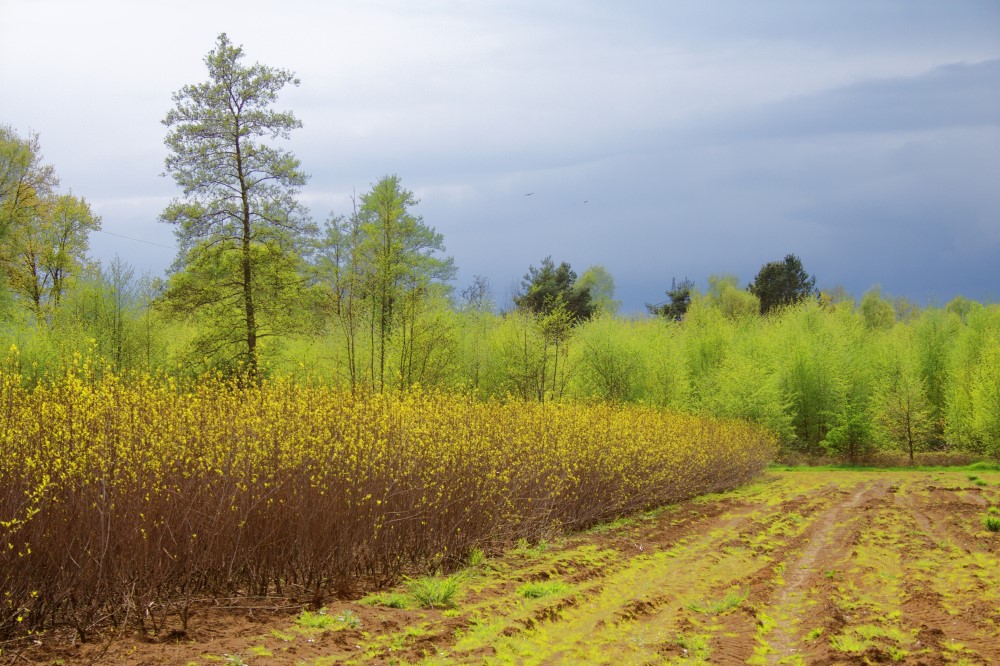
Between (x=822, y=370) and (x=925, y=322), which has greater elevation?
(x=925, y=322)

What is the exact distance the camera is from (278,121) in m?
21.8

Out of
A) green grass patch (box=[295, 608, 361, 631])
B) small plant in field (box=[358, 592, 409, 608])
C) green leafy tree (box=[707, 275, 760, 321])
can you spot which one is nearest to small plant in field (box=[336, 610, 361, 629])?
green grass patch (box=[295, 608, 361, 631])

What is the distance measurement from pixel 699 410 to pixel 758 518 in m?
18.6

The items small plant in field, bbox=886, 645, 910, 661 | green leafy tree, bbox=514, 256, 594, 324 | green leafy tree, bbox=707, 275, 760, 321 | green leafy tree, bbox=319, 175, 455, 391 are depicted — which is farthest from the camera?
green leafy tree, bbox=707, 275, 760, 321

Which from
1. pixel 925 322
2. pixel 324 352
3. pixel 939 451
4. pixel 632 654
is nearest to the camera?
pixel 632 654

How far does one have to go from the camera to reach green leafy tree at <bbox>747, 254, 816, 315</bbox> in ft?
204

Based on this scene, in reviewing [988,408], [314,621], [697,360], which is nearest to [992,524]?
[314,621]

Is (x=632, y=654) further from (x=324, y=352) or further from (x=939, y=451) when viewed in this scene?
(x=939, y=451)

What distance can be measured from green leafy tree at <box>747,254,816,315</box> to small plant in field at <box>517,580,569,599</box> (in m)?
57.5

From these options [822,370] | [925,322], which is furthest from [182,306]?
[925,322]

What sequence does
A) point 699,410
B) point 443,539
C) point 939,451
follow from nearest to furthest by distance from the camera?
point 443,539 → point 699,410 → point 939,451

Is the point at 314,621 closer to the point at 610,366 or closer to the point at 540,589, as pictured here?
the point at 540,589

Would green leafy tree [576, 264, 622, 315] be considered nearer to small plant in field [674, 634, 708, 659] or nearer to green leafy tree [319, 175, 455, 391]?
green leafy tree [319, 175, 455, 391]

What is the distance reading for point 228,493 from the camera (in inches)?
273
